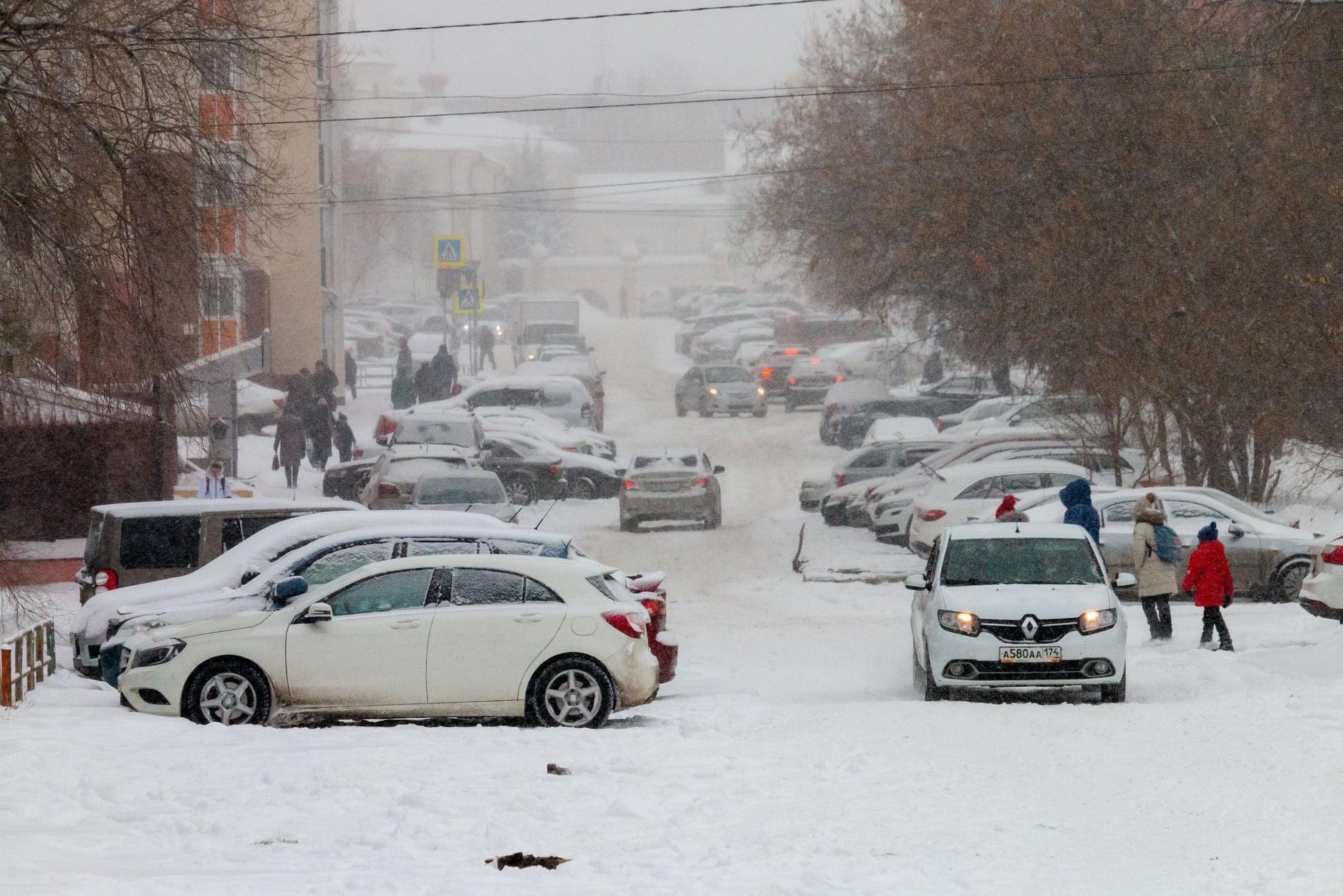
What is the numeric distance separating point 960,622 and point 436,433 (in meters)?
18.0

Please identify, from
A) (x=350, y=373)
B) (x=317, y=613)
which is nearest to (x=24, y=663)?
(x=317, y=613)

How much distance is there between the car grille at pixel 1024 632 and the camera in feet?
41.3

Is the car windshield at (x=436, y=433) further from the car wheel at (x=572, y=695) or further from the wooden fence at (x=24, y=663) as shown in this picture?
the car wheel at (x=572, y=695)

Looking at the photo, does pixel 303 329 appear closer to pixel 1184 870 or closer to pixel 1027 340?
pixel 1027 340

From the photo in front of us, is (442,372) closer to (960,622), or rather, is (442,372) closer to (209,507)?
(209,507)

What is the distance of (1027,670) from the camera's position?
1255 cm

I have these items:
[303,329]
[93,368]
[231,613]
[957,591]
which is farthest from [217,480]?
[303,329]

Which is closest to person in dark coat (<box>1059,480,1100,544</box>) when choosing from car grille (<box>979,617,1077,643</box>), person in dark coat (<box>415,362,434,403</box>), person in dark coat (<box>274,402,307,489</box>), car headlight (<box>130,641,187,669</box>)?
car grille (<box>979,617,1077,643</box>)

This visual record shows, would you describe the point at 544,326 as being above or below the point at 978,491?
above

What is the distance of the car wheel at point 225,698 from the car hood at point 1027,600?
202 inches

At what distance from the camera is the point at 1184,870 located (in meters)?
7.51

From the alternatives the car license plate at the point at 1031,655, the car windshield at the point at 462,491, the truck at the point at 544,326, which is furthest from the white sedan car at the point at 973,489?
the truck at the point at 544,326

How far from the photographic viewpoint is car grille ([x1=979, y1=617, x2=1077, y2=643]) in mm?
12578

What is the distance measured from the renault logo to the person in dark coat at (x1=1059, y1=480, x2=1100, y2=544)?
4.79m
